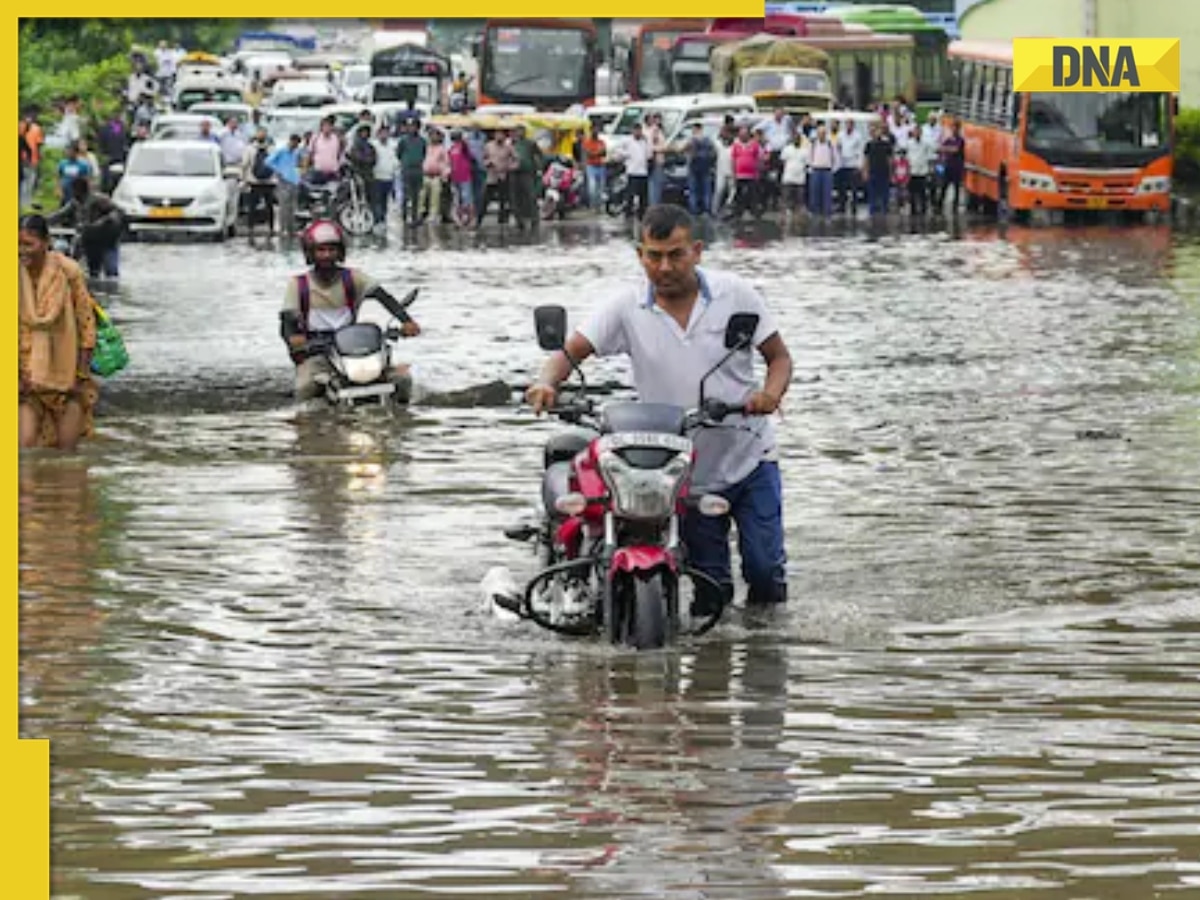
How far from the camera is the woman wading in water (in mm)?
15922

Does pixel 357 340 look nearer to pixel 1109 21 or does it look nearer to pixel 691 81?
pixel 1109 21

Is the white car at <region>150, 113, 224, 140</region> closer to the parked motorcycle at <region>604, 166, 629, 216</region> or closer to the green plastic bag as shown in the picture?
the parked motorcycle at <region>604, 166, 629, 216</region>

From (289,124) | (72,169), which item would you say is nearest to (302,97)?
(289,124)

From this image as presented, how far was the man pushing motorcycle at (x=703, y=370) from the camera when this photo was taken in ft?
32.6

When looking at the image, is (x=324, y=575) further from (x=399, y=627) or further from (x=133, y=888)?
(x=133, y=888)

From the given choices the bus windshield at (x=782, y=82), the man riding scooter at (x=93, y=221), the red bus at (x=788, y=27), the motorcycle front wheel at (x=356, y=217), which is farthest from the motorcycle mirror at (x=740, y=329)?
the red bus at (x=788, y=27)

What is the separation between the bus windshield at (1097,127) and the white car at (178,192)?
11075mm

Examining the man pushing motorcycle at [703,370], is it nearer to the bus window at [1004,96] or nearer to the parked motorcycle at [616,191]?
the bus window at [1004,96]

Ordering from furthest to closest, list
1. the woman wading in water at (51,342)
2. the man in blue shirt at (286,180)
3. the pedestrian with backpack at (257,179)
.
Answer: the pedestrian with backpack at (257,179), the man in blue shirt at (286,180), the woman wading in water at (51,342)

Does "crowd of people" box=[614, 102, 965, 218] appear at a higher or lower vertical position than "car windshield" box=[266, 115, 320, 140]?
lower

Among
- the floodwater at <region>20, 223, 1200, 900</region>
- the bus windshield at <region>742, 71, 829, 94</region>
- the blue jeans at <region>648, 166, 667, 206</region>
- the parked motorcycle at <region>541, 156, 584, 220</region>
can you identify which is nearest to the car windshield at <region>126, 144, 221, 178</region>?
the parked motorcycle at <region>541, 156, 584, 220</region>

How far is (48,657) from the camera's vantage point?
9.98 m

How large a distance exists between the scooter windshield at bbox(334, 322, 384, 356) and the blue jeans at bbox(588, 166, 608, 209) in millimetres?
30198

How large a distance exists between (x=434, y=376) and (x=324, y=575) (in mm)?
9192
